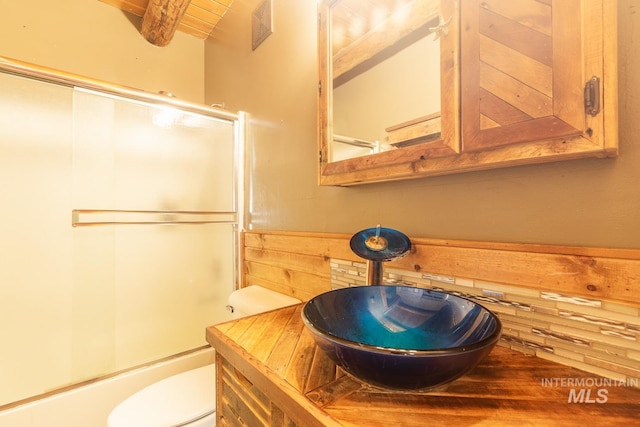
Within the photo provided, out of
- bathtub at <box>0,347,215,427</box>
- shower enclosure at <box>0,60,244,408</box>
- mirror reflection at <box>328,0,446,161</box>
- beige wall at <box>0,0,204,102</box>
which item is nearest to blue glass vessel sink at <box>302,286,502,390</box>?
mirror reflection at <box>328,0,446,161</box>

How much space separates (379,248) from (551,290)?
1.39 feet

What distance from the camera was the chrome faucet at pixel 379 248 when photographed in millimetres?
877

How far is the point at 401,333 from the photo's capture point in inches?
29.6

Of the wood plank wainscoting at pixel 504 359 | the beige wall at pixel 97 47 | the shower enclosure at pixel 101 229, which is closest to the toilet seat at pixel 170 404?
the wood plank wainscoting at pixel 504 359

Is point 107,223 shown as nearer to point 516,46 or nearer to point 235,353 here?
point 235,353

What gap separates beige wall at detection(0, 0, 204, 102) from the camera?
1.68 metres

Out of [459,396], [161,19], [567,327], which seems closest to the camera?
[459,396]

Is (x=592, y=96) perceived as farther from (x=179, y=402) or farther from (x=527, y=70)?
(x=179, y=402)

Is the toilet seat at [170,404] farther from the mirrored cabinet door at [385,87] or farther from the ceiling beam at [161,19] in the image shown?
the ceiling beam at [161,19]

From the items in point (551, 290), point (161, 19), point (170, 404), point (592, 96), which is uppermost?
point (161, 19)

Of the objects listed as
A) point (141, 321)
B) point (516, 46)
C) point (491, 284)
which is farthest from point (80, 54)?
point (491, 284)

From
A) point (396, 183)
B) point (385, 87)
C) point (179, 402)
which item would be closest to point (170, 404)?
point (179, 402)

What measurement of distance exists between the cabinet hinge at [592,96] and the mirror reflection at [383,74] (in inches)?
12.5

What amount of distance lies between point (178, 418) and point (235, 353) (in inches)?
22.3
